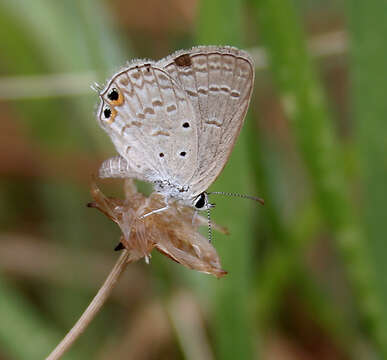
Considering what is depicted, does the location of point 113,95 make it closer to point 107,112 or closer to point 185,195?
point 107,112

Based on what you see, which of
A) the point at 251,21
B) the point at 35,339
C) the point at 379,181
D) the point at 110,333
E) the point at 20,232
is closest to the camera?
the point at 379,181

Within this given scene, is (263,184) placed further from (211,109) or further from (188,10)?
(188,10)

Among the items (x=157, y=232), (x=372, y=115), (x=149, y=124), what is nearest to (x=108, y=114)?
(x=149, y=124)

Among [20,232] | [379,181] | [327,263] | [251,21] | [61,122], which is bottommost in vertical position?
[327,263]

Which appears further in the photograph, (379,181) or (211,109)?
(379,181)

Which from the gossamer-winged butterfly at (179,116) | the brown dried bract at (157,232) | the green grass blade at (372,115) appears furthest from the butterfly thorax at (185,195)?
the green grass blade at (372,115)

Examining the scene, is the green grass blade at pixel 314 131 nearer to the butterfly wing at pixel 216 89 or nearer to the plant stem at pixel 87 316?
the butterfly wing at pixel 216 89

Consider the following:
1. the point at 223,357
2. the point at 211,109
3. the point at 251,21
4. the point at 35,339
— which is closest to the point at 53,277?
the point at 35,339
